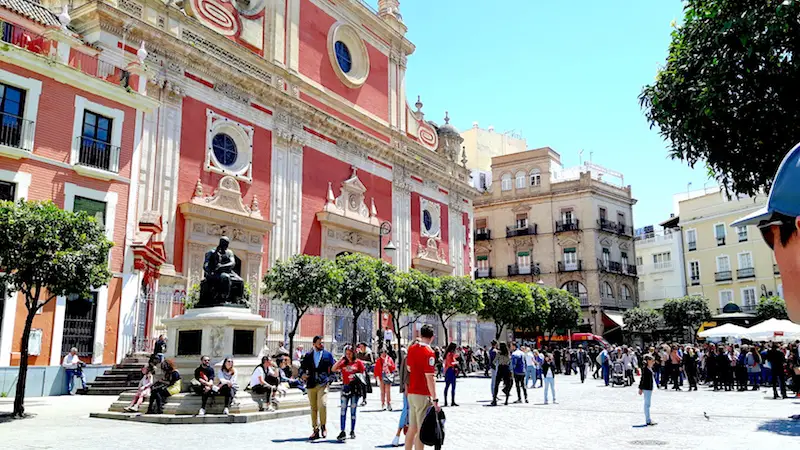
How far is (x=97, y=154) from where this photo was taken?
62.0 ft

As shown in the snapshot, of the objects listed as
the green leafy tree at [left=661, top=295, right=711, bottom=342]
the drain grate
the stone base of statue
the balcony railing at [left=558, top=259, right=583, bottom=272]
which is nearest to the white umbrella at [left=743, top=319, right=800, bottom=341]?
the drain grate

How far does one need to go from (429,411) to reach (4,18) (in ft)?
57.3

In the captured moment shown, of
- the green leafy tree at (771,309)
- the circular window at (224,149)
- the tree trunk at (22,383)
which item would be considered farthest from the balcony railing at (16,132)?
the green leafy tree at (771,309)

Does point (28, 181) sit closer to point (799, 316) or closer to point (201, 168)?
point (201, 168)

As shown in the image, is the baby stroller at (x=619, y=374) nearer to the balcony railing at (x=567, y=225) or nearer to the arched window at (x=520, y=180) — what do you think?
the balcony railing at (x=567, y=225)

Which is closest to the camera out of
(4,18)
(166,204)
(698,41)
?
(698,41)

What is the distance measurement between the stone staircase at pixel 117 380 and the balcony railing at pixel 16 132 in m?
6.32

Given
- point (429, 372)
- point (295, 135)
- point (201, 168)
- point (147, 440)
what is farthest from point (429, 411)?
point (295, 135)

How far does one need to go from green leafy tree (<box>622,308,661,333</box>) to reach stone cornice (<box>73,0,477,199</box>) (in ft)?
58.4

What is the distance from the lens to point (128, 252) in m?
19.6

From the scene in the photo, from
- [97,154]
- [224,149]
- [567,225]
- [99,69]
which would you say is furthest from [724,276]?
[99,69]

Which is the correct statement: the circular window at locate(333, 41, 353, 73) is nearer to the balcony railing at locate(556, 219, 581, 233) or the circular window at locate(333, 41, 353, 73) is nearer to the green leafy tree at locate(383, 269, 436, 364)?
the green leafy tree at locate(383, 269, 436, 364)

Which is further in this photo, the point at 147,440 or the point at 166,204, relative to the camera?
the point at 166,204

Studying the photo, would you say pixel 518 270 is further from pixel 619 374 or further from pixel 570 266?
pixel 619 374
